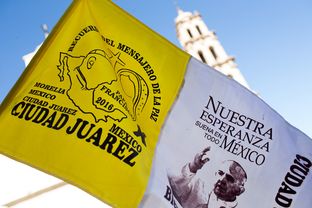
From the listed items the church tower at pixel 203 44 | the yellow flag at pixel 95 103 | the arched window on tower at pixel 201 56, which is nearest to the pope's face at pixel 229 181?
the yellow flag at pixel 95 103

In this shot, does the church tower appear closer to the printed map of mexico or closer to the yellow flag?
the yellow flag

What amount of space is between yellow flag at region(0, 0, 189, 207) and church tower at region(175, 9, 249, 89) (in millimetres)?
27001

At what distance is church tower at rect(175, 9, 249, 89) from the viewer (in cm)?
3100

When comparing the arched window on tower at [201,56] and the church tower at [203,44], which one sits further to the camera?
the arched window on tower at [201,56]

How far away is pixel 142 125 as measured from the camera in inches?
118

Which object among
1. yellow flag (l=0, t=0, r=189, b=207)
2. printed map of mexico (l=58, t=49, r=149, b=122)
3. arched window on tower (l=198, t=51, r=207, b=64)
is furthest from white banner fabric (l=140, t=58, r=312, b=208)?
arched window on tower (l=198, t=51, r=207, b=64)

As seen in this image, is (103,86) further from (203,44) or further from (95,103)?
(203,44)

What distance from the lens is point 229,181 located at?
10.9ft

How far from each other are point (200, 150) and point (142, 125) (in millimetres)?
678

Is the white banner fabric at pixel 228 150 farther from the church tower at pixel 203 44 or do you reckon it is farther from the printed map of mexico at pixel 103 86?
the church tower at pixel 203 44

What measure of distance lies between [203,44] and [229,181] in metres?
31.2

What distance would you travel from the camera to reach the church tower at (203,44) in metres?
31.0

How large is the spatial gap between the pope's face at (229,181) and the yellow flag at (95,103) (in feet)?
2.54

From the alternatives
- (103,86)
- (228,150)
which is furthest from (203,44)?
(103,86)
